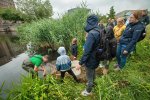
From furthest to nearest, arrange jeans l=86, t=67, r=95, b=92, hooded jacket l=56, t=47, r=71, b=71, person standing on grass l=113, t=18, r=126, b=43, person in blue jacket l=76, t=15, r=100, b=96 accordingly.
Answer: person standing on grass l=113, t=18, r=126, b=43, hooded jacket l=56, t=47, r=71, b=71, jeans l=86, t=67, r=95, b=92, person in blue jacket l=76, t=15, r=100, b=96

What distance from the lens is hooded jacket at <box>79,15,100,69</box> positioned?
4.52 metres

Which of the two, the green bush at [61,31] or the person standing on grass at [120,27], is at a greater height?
the person standing on grass at [120,27]

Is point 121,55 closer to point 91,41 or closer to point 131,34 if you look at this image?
point 131,34

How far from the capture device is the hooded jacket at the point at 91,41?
4.52m

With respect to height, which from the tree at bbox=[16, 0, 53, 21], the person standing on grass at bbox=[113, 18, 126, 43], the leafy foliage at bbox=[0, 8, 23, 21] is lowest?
the leafy foliage at bbox=[0, 8, 23, 21]

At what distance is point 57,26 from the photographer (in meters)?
15.8

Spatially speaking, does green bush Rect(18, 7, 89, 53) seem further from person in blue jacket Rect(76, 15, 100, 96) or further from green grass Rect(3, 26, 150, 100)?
person in blue jacket Rect(76, 15, 100, 96)

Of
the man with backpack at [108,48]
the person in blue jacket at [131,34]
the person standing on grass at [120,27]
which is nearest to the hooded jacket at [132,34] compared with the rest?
the person in blue jacket at [131,34]

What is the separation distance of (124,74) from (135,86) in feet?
2.17

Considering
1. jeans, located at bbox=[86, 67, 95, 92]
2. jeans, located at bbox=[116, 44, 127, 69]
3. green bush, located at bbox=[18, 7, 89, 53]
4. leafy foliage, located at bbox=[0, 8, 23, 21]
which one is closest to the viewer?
jeans, located at bbox=[86, 67, 95, 92]

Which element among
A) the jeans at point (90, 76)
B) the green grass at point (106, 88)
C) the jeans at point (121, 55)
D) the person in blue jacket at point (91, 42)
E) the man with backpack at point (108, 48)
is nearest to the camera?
the green grass at point (106, 88)

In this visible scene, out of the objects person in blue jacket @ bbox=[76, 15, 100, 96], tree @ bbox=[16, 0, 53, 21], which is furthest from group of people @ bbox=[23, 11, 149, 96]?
tree @ bbox=[16, 0, 53, 21]

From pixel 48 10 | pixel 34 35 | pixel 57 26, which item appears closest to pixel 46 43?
pixel 34 35

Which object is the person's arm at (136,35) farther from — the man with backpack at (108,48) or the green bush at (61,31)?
the green bush at (61,31)
